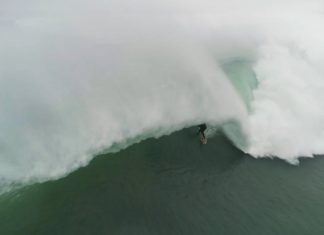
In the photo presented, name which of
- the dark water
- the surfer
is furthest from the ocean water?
the surfer

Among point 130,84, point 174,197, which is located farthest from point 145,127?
point 174,197

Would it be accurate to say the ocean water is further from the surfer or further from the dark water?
the surfer

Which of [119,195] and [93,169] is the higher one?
[93,169]

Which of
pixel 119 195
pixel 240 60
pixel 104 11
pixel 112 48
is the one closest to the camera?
pixel 119 195

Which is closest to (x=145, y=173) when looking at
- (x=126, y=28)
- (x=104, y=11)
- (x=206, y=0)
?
(x=126, y=28)

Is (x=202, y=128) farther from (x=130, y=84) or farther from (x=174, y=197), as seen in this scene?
(x=174, y=197)

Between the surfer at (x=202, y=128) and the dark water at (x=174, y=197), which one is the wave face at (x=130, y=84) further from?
the dark water at (x=174, y=197)

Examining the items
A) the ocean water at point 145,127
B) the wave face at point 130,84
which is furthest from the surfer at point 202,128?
the wave face at point 130,84

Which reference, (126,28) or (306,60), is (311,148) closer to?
(306,60)
